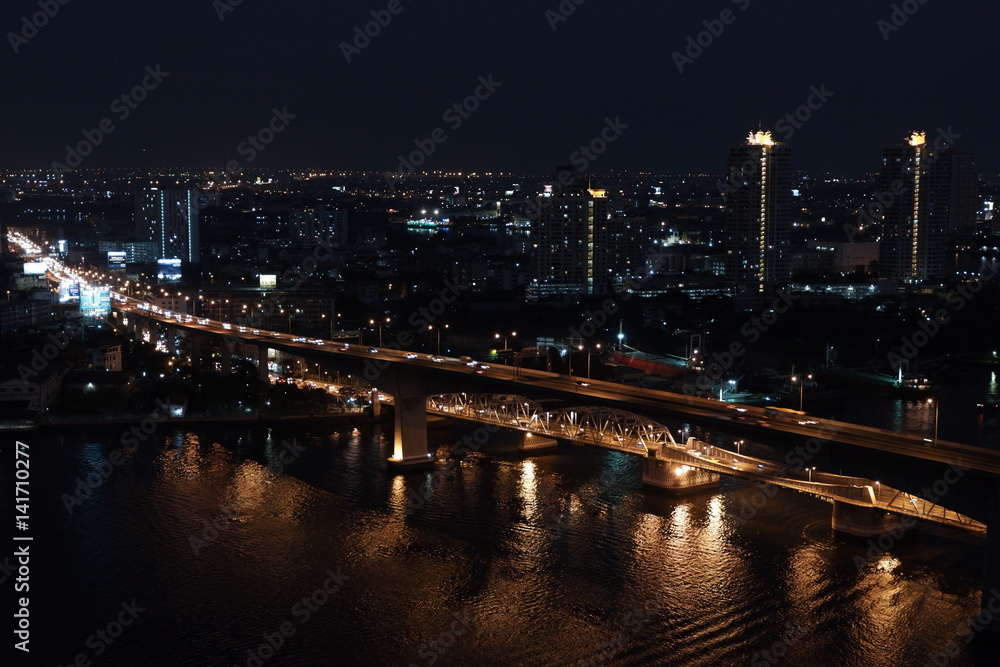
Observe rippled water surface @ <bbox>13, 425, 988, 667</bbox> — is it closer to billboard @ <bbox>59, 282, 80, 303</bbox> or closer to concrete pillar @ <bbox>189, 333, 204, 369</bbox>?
concrete pillar @ <bbox>189, 333, 204, 369</bbox>

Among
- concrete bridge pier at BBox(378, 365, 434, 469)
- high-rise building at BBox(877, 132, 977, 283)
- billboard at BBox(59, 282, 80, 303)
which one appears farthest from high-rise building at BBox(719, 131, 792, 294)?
concrete bridge pier at BBox(378, 365, 434, 469)

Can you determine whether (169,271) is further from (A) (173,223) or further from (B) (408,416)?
(B) (408,416)

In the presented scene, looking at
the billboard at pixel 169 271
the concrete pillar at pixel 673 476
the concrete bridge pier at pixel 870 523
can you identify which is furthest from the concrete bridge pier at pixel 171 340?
the concrete bridge pier at pixel 870 523

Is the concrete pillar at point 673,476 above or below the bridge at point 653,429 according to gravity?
below

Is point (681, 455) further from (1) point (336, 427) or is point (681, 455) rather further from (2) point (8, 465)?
(2) point (8, 465)

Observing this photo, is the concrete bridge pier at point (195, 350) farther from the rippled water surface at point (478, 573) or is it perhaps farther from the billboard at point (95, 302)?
the rippled water surface at point (478, 573)

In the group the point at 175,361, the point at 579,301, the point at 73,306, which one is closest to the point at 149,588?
the point at 175,361
